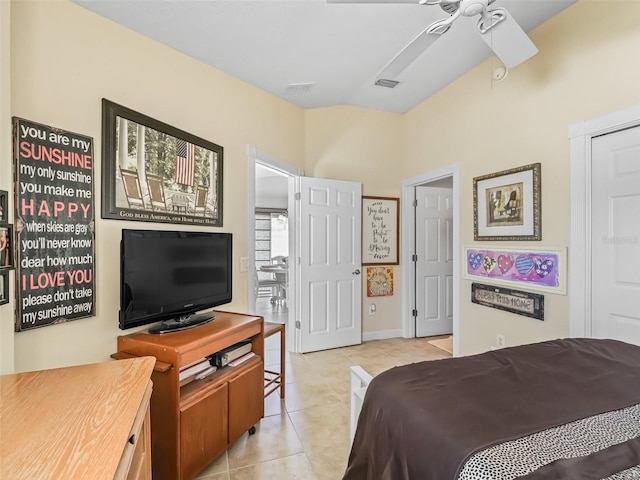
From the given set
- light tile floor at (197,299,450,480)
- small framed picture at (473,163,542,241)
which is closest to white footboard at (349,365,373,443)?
light tile floor at (197,299,450,480)

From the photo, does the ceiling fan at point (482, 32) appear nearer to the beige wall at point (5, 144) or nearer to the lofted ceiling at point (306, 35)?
the lofted ceiling at point (306, 35)

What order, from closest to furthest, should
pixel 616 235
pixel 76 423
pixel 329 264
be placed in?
pixel 76 423, pixel 616 235, pixel 329 264

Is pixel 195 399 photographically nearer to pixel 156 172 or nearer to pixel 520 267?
pixel 156 172

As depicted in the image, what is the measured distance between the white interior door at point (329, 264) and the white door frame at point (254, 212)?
0.11 m

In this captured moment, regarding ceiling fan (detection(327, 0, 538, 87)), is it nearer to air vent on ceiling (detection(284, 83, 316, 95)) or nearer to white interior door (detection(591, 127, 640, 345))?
white interior door (detection(591, 127, 640, 345))

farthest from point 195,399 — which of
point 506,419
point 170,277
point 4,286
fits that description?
point 506,419

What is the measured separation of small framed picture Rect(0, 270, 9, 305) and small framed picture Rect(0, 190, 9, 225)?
21cm

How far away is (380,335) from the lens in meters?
4.11

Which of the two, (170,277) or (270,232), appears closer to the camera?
(170,277)

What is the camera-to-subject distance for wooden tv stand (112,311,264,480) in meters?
1.58

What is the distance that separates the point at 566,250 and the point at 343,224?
2.13 m

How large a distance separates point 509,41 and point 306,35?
4.35 feet

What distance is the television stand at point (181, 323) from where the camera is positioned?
1.90 metres

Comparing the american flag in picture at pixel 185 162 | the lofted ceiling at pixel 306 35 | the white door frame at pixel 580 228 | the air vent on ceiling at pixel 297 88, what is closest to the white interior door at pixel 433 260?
the lofted ceiling at pixel 306 35
